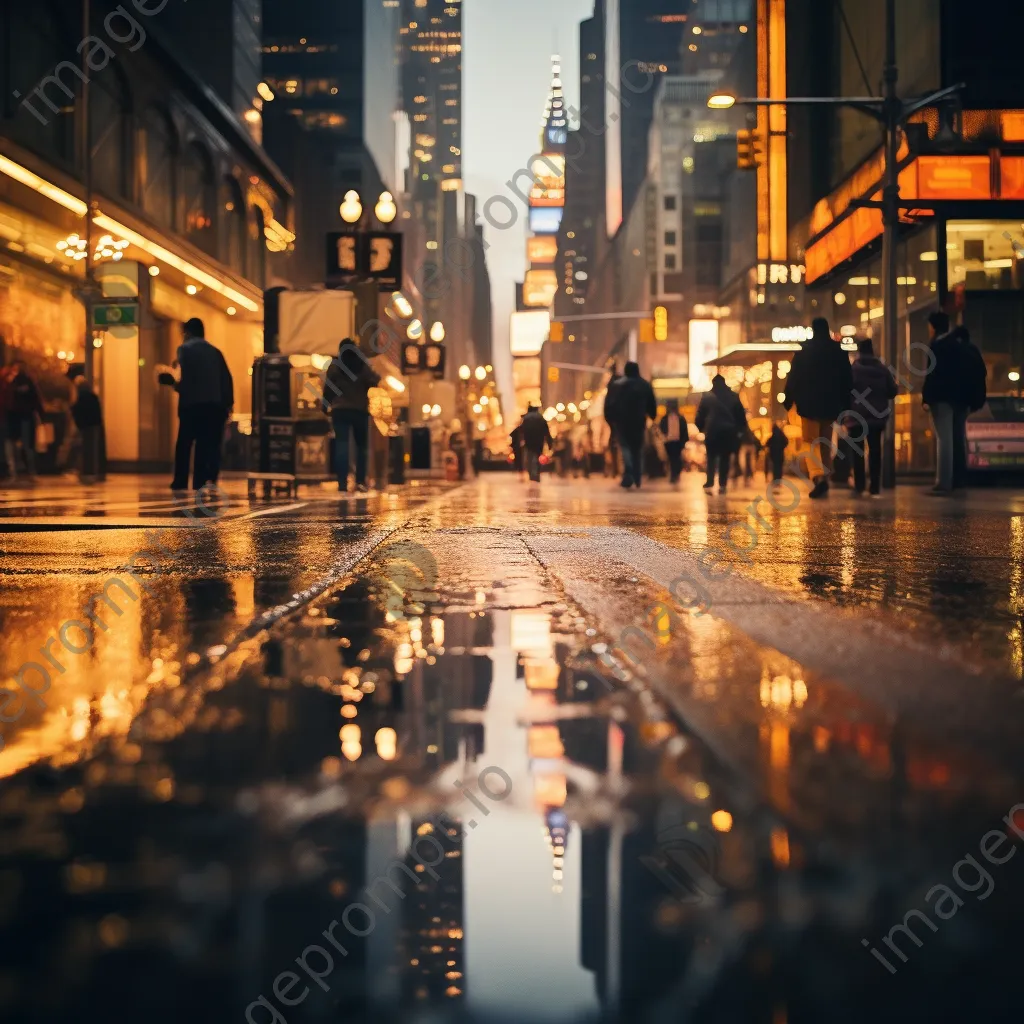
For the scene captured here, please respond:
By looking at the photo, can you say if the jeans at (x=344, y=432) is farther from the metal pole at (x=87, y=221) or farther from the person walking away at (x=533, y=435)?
the person walking away at (x=533, y=435)

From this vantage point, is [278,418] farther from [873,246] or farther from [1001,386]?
[873,246]

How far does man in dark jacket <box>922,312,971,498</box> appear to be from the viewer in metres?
16.1

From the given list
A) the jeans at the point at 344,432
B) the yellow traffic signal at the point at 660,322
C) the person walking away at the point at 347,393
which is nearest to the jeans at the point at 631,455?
the jeans at the point at 344,432

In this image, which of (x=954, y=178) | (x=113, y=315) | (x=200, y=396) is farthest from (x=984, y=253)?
(x=200, y=396)

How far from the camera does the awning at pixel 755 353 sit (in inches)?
1820

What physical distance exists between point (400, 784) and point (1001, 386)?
2820 centimetres

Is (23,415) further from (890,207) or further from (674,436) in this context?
(890,207)

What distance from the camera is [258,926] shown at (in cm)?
140

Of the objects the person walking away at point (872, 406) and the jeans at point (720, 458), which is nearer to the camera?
the person walking away at point (872, 406)

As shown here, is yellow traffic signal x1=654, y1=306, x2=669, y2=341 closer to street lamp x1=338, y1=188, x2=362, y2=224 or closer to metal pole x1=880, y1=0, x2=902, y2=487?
metal pole x1=880, y1=0, x2=902, y2=487

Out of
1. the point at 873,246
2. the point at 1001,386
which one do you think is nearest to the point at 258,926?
the point at 1001,386

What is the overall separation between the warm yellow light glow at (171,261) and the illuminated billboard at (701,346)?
112ft

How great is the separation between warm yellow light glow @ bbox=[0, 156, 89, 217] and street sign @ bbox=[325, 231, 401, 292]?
27.3ft

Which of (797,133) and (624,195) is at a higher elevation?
(624,195)
